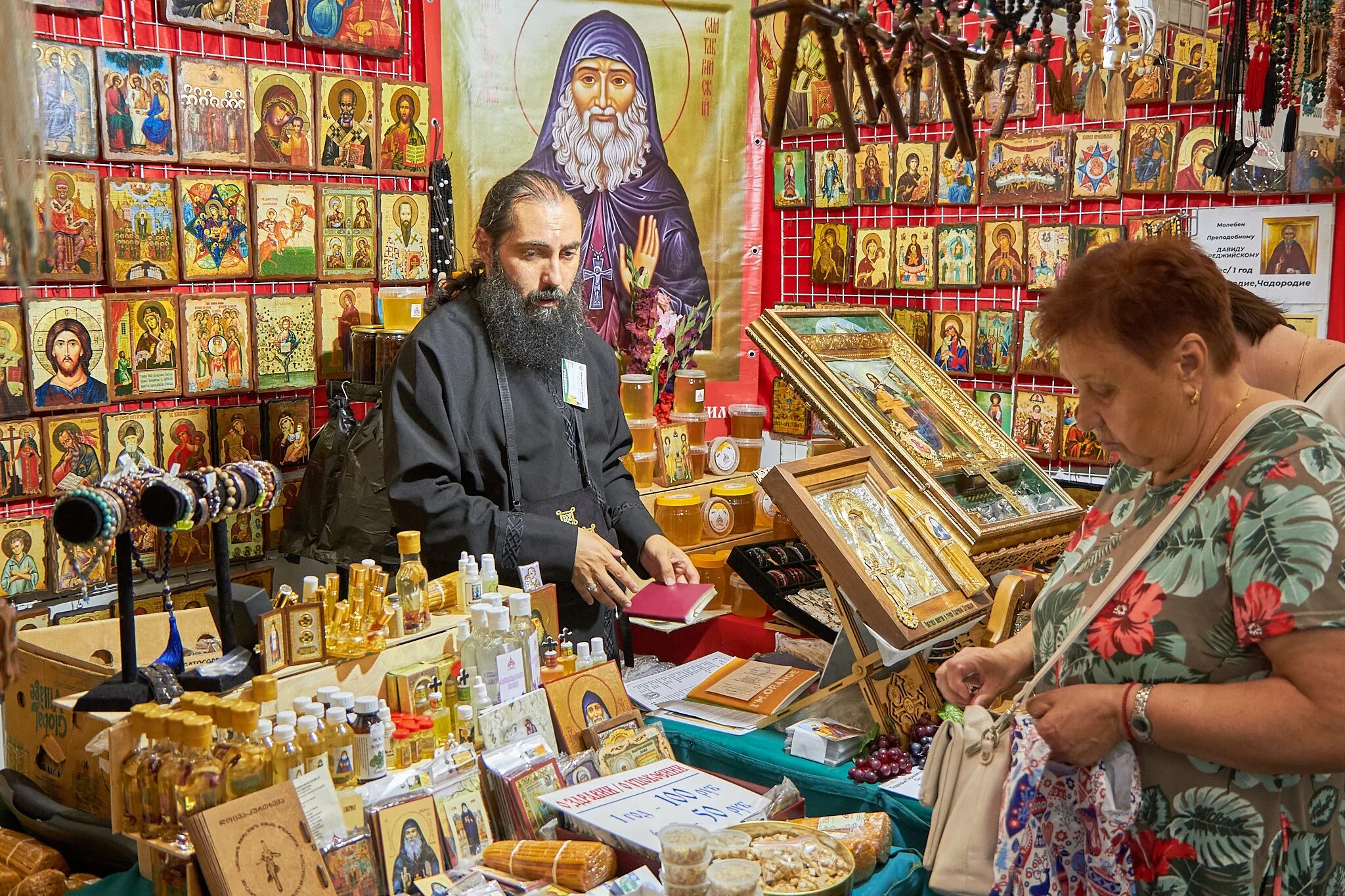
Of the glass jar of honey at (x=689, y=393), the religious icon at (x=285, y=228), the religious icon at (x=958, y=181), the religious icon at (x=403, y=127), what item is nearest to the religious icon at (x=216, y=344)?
the religious icon at (x=285, y=228)

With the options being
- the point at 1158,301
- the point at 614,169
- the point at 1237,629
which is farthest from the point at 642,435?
the point at 1237,629

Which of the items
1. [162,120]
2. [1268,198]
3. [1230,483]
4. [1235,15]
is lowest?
[1230,483]

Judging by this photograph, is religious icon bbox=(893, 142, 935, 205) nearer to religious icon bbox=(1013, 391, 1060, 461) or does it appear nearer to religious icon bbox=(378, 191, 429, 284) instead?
religious icon bbox=(1013, 391, 1060, 461)

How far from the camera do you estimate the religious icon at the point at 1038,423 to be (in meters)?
4.68

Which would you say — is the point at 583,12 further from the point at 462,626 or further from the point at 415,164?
the point at 462,626

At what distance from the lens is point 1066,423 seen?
462cm

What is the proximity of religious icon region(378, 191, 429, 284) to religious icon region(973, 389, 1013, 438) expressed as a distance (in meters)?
2.37

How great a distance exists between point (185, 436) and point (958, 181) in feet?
10.7

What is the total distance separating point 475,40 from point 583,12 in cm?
59

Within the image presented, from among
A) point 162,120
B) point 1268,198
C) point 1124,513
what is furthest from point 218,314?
point 1268,198

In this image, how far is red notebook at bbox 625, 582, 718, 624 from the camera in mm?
2865

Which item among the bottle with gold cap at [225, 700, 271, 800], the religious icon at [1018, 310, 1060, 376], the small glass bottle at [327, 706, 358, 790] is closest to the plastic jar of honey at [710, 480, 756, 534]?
the religious icon at [1018, 310, 1060, 376]

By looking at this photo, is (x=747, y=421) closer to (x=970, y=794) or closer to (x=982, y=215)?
(x=982, y=215)

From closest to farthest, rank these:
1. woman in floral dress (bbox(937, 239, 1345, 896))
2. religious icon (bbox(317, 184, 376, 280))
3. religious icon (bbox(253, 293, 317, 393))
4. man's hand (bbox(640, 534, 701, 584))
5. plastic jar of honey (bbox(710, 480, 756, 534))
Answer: woman in floral dress (bbox(937, 239, 1345, 896)) < man's hand (bbox(640, 534, 701, 584)) < religious icon (bbox(253, 293, 317, 393)) < religious icon (bbox(317, 184, 376, 280)) < plastic jar of honey (bbox(710, 480, 756, 534))
